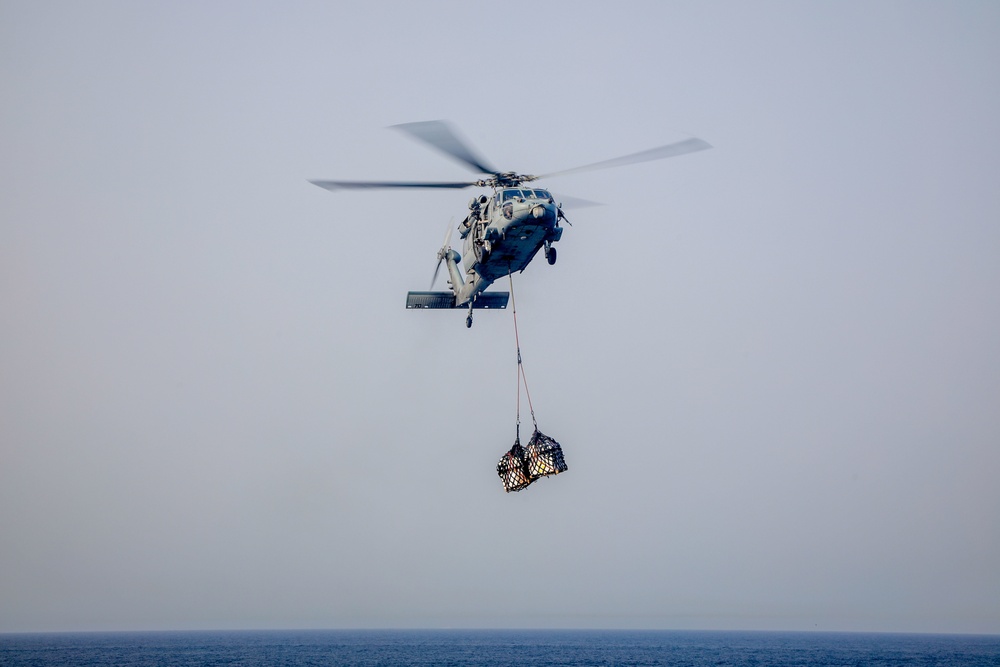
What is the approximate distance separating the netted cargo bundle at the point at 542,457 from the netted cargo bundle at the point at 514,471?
20cm

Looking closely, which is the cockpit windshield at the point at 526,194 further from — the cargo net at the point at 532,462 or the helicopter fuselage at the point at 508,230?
the cargo net at the point at 532,462

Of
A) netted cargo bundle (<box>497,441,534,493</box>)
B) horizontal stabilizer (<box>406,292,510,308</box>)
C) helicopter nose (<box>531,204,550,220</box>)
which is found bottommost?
netted cargo bundle (<box>497,441,534,493</box>)

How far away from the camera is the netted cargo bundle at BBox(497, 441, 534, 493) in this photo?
100ft

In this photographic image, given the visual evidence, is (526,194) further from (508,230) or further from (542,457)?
(542,457)

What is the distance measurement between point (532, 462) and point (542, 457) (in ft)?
1.28

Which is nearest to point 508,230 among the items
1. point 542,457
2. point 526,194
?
point 526,194

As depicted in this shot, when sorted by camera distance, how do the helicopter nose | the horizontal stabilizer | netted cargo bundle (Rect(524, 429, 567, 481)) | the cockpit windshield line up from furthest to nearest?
the horizontal stabilizer → netted cargo bundle (Rect(524, 429, 567, 481)) → the cockpit windshield → the helicopter nose

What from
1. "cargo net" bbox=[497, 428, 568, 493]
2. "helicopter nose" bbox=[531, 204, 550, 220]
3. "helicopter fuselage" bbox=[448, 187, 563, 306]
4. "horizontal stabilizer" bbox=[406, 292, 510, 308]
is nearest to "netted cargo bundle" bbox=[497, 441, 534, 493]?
"cargo net" bbox=[497, 428, 568, 493]

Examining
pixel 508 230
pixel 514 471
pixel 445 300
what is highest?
pixel 445 300

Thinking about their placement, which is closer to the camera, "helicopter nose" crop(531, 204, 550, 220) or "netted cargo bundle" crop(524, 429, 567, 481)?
"helicopter nose" crop(531, 204, 550, 220)

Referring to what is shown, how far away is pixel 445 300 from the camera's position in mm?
35375

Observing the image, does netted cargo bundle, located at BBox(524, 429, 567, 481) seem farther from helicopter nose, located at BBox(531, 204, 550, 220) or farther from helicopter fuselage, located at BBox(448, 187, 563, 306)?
helicopter nose, located at BBox(531, 204, 550, 220)

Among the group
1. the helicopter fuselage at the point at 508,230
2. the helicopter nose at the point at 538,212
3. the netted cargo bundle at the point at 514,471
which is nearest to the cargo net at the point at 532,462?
the netted cargo bundle at the point at 514,471

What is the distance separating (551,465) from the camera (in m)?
30.2
